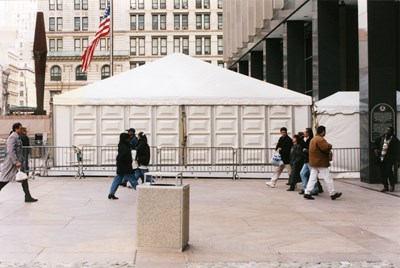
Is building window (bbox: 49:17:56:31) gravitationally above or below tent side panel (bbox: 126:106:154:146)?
above

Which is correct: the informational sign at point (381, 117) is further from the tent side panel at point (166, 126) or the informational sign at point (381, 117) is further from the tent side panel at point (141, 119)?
the tent side panel at point (141, 119)

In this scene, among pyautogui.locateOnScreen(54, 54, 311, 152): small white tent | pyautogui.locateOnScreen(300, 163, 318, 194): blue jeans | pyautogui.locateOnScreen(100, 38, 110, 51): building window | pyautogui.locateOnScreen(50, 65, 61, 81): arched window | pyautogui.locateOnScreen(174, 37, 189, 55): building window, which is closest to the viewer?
pyautogui.locateOnScreen(300, 163, 318, 194): blue jeans

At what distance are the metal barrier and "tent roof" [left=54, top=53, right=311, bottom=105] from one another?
1.78 metres

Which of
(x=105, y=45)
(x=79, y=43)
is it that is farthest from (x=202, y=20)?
(x=79, y=43)

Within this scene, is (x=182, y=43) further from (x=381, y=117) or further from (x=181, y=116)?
(x=381, y=117)

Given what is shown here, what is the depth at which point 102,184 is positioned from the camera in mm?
16922

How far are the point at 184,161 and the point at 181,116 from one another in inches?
67.3

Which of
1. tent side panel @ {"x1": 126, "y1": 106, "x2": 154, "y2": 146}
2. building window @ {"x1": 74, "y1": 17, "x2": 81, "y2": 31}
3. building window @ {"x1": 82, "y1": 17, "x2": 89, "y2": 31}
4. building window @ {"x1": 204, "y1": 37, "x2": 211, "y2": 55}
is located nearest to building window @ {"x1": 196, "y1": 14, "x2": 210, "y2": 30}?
building window @ {"x1": 204, "y1": 37, "x2": 211, "y2": 55}

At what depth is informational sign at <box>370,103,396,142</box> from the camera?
1738 cm

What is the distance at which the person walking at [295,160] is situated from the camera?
49.4 ft

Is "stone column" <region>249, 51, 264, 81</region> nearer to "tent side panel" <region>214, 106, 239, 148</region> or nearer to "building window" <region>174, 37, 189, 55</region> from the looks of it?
"tent side panel" <region>214, 106, 239, 148</region>

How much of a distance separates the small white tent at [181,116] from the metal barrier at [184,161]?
0.40 m

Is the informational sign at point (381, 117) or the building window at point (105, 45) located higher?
the building window at point (105, 45)

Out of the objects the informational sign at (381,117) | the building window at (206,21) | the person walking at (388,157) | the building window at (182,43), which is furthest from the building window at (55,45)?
the person walking at (388,157)
